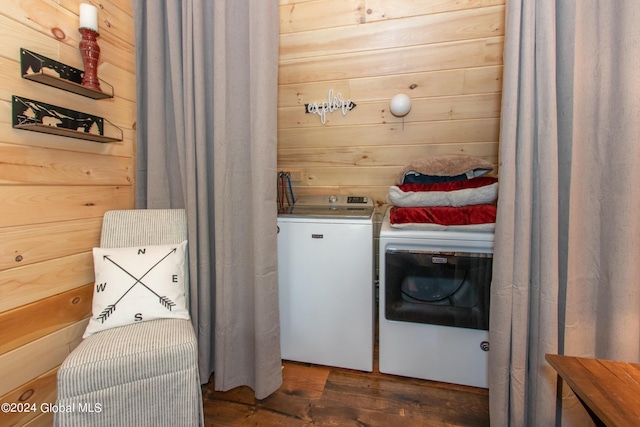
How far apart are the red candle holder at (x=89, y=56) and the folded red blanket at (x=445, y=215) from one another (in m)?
1.49

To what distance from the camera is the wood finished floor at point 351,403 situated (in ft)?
4.07

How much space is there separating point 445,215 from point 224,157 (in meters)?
1.09

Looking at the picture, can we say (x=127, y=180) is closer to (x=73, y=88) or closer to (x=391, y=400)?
(x=73, y=88)

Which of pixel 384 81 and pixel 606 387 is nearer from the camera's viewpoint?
pixel 606 387

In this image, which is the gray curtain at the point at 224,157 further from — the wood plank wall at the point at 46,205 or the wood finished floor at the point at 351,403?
the wood plank wall at the point at 46,205

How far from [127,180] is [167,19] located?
833 mm

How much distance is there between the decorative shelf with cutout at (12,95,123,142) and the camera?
3.29ft

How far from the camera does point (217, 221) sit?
4.28 feet

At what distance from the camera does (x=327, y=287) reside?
150 cm

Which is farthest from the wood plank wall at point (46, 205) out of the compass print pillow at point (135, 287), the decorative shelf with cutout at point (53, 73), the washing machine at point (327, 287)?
the washing machine at point (327, 287)

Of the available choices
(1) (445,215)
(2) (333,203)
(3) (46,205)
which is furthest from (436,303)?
(3) (46,205)

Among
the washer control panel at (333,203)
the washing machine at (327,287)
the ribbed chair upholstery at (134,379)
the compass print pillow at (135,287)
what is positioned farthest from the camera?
the washer control panel at (333,203)

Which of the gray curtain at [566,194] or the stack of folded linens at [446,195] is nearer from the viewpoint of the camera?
the gray curtain at [566,194]

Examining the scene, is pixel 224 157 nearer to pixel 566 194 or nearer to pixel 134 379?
pixel 134 379
